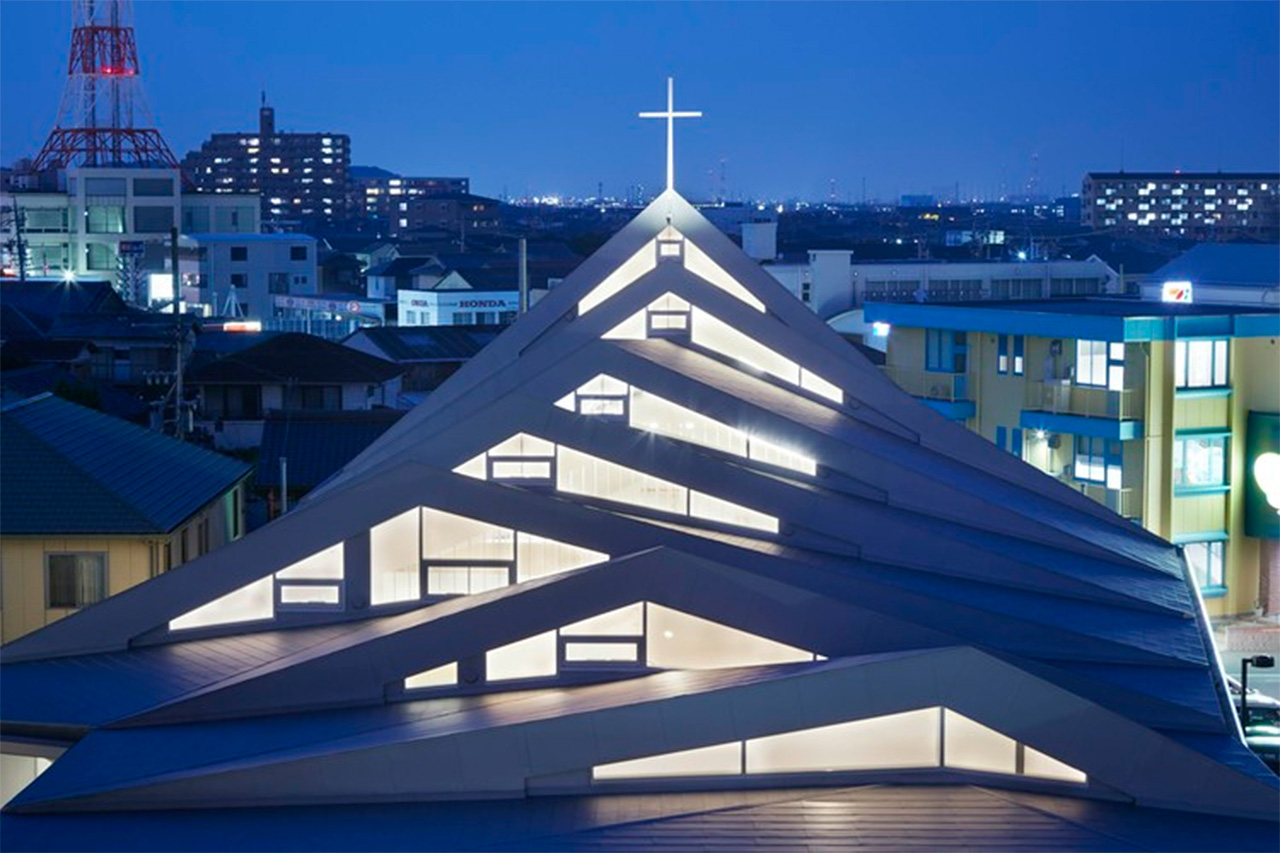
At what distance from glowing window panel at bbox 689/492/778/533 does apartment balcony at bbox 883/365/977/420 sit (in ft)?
39.1

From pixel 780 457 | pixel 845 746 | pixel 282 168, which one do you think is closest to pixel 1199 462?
pixel 780 457

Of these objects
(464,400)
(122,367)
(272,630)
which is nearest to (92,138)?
(122,367)

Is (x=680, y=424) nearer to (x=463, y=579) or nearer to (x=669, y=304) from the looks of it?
(x=669, y=304)

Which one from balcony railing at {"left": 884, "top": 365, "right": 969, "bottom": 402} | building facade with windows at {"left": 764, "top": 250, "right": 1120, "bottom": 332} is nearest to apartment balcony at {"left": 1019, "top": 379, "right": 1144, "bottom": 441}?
balcony railing at {"left": 884, "top": 365, "right": 969, "bottom": 402}

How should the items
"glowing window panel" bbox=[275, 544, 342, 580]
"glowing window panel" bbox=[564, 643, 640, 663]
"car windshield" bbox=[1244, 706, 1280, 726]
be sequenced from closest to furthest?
"glowing window panel" bbox=[564, 643, 640, 663]
"glowing window panel" bbox=[275, 544, 342, 580]
"car windshield" bbox=[1244, 706, 1280, 726]

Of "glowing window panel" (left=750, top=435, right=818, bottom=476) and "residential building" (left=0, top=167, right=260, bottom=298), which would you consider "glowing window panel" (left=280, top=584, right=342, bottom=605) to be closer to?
"glowing window panel" (left=750, top=435, right=818, bottom=476)

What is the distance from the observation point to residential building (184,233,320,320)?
6600cm

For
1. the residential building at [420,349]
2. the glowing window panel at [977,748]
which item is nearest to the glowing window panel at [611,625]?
the glowing window panel at [977,748]

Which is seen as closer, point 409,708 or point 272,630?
point 409,708

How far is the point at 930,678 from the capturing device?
11469 millimetres

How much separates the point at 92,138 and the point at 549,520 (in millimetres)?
62625

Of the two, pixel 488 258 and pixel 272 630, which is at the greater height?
pixel 488 258

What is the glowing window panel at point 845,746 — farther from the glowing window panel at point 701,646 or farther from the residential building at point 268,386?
the residential building at point 268,386

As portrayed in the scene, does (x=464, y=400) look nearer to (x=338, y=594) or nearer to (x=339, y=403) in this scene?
(x=338, y=594)
